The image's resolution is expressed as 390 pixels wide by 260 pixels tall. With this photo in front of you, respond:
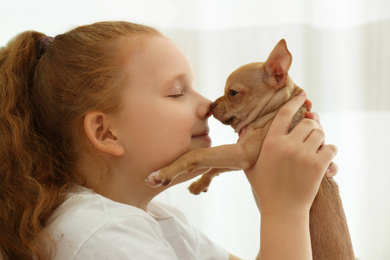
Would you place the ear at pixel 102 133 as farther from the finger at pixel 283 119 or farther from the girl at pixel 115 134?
the finger at pixel 283 119

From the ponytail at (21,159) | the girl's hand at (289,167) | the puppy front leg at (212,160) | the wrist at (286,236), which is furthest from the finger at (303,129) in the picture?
the ponytail at (21,159)

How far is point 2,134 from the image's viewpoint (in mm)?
1242

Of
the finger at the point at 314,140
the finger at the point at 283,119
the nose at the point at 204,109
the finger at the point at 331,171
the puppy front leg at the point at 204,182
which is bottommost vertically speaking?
the puppy front leg at the point at 204,182

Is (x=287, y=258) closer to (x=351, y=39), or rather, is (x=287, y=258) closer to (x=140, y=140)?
(x=140, y=140)

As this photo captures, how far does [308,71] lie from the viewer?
234 centimetres

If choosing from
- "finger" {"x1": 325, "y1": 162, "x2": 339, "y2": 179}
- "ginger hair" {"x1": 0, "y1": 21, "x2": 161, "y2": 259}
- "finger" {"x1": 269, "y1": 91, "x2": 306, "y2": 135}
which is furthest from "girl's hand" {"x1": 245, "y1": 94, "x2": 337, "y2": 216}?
"ginger hair" {"x1": 0, "y1": 21, "x2": 161, "y2": 259}

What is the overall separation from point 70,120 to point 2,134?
190 millimetres

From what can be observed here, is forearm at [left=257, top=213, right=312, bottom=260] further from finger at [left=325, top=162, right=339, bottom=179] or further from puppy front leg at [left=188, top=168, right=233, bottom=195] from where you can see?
puppy front leg at [left=188, top=168, right=233, bottom=195]

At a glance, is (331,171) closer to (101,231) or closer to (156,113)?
(156,113)

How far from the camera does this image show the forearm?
115cm

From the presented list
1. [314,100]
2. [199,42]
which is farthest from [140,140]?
[314,100]

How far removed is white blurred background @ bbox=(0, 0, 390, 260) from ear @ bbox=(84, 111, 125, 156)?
3.38ft

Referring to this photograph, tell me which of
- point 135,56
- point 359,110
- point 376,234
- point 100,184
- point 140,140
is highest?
point 135,56

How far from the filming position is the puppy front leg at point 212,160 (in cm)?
122
